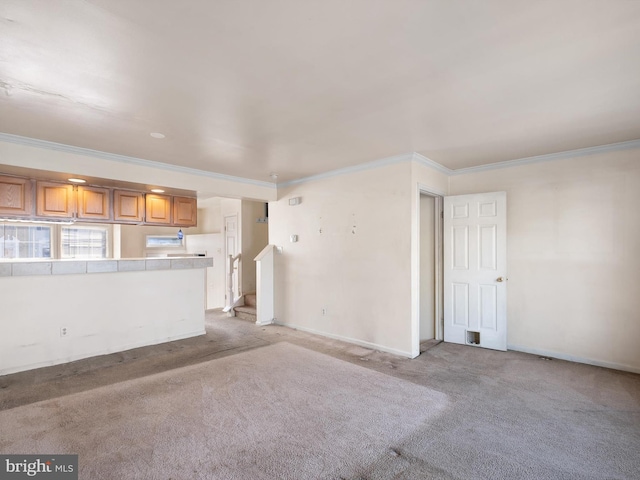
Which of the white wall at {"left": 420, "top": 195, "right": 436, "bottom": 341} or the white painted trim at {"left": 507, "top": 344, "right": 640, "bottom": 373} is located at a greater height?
the white wall at {"left": 420, "top": 195, "right": 436, "bottom": 341}

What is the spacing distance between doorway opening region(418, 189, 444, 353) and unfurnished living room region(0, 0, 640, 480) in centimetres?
4

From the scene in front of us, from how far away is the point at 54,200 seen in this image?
4008mm

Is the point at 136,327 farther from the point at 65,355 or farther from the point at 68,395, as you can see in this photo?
the point at 68,395

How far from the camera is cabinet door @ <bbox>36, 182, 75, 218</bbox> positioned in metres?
3.90

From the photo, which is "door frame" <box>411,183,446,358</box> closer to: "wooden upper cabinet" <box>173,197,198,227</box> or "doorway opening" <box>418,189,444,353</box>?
"doorway opening" <box>418,189,444,353</box>

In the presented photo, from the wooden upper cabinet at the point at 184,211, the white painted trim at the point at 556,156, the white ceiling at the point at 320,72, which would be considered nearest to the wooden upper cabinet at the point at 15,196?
the white ceiling at the point at 320,72

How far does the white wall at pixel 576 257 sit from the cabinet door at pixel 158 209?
479 centimetres

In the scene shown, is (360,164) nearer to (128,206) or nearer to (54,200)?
(128,206)

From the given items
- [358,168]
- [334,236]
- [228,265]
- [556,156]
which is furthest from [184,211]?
[556,156]

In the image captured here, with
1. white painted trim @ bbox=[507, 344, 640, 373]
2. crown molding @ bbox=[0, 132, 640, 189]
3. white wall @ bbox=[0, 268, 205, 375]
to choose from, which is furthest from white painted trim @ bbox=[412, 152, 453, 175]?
white wall @ bbox=[0, 268, 205, 375]

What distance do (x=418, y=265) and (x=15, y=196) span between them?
4.83 metres

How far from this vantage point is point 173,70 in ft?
6.98

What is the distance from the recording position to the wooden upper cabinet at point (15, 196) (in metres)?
3.63

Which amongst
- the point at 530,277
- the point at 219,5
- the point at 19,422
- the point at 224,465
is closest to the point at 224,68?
the point at 219,5
